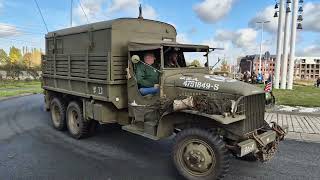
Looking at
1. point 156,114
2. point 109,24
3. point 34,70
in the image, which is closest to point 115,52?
point 109,24

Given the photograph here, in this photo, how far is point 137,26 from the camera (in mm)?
7742

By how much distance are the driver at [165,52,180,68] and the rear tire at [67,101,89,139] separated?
9.76ft

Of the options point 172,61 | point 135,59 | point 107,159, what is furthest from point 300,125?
point 107,159

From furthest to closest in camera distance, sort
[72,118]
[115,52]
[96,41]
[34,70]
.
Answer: [34,70] → [72,118] → [96,41] → [115,52]

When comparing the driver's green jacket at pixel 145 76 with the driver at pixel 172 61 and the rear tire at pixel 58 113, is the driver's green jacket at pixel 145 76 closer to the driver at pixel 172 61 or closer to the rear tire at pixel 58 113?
the driver at pixel 172 61

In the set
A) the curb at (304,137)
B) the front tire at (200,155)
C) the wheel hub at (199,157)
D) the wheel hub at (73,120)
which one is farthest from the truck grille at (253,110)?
the wheel hub at (73,120)

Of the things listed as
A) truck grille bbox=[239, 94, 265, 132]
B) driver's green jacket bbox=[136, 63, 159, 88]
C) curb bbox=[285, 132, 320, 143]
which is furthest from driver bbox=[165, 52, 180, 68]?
curb bbox=[285, 132, 320, 143]

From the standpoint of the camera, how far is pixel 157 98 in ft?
21.2

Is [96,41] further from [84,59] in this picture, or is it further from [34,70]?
[34,70]

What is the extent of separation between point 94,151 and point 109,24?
290 cm

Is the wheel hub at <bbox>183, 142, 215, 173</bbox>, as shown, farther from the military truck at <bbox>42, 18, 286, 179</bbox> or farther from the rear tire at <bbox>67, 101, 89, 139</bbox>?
the rear tire at <bbox>67, 101, 89, 139</bbox>

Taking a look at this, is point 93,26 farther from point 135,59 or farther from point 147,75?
point 147,75

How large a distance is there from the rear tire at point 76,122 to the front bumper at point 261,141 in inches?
175

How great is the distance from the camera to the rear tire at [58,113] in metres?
9.22
